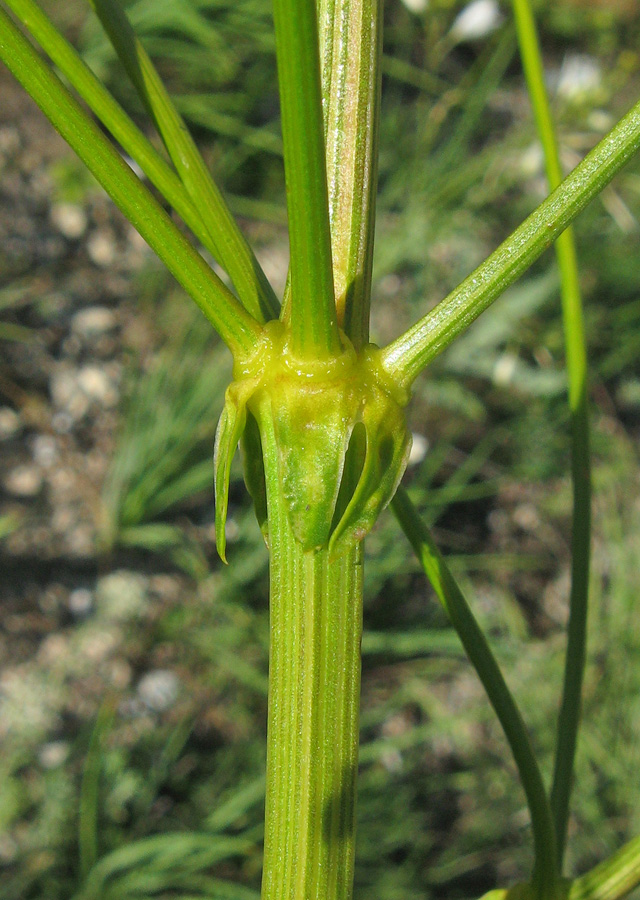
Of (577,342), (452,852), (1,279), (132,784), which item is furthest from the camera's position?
(1,279)

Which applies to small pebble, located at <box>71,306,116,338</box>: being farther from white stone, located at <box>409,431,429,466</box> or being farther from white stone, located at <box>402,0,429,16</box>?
white stone, located at <box>402,0,429,16</box>

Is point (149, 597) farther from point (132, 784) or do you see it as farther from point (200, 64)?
point (200, 64)

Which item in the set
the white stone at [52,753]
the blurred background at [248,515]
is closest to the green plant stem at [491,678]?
the blurred background at [248,515]

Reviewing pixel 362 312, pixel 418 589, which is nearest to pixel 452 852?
pixel 418 589

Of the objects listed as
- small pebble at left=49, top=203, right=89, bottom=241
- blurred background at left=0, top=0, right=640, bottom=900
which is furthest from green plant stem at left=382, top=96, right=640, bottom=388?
small pebble at left=49, top=203, right=89, bottom=241

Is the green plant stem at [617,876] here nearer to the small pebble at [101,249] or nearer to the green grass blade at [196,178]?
the green grass blade at [196,178]
